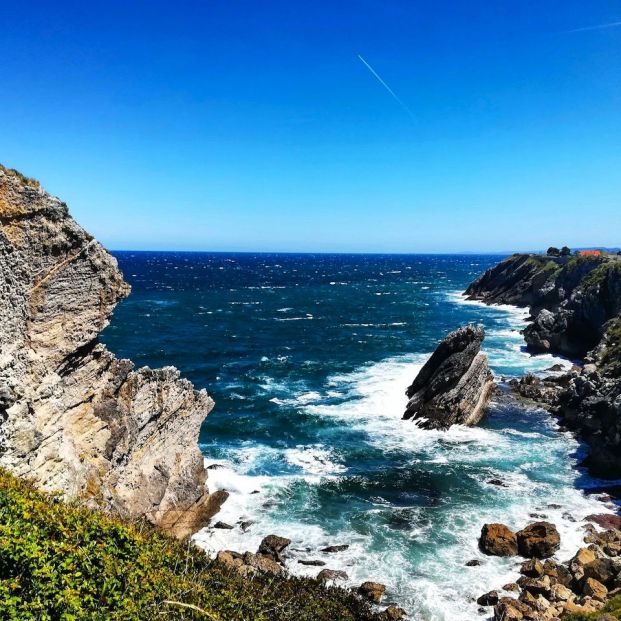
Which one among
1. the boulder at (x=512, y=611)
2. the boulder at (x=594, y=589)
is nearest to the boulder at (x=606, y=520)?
the boulder at (x=594, y=589)

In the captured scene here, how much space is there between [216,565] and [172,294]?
131 metres

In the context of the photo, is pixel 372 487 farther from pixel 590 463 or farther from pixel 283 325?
pixel 283 325

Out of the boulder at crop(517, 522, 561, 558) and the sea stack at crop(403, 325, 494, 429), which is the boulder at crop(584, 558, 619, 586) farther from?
the sea stack at crop(403, 325, 494, 429)

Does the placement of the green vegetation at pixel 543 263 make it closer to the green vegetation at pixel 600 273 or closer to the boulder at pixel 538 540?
the green vegetation at pixel 600 273

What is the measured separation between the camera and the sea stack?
157 feet

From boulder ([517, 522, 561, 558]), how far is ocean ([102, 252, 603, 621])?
2.59 ft

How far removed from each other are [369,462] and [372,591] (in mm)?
15755

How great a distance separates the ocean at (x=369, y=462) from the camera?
2780 cm

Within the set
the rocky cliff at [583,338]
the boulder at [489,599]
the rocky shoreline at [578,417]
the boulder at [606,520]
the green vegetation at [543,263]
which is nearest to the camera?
the rocky shoreline at [578,417]

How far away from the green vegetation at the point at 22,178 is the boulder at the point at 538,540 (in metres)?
30.9

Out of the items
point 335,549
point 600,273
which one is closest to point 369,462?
point 335,549

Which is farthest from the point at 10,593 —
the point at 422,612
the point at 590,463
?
the point at 590,463

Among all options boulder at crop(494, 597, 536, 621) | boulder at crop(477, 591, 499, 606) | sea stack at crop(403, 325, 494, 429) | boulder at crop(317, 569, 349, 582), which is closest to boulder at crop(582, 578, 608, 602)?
boulder at crop(494, 597, 536, 621)

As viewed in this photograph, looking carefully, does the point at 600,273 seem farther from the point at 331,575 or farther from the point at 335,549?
the point at 331,575
